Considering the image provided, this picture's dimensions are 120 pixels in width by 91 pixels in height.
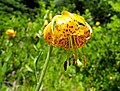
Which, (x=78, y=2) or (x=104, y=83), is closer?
(x=104, y=83)

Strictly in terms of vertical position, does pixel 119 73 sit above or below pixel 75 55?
below

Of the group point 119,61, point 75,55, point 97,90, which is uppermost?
point 75,55

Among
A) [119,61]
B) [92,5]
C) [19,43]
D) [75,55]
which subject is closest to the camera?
[75,55]

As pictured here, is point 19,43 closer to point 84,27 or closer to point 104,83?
point 104,83

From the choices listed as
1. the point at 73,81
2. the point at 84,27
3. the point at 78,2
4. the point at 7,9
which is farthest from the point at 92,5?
the point at 84,27

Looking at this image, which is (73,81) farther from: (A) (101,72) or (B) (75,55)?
(B) (75,55)

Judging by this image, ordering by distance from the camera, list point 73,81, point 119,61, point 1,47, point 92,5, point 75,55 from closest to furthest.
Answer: point 75,55, point 119,61, point 73,81, point 1,47, point 92,5
